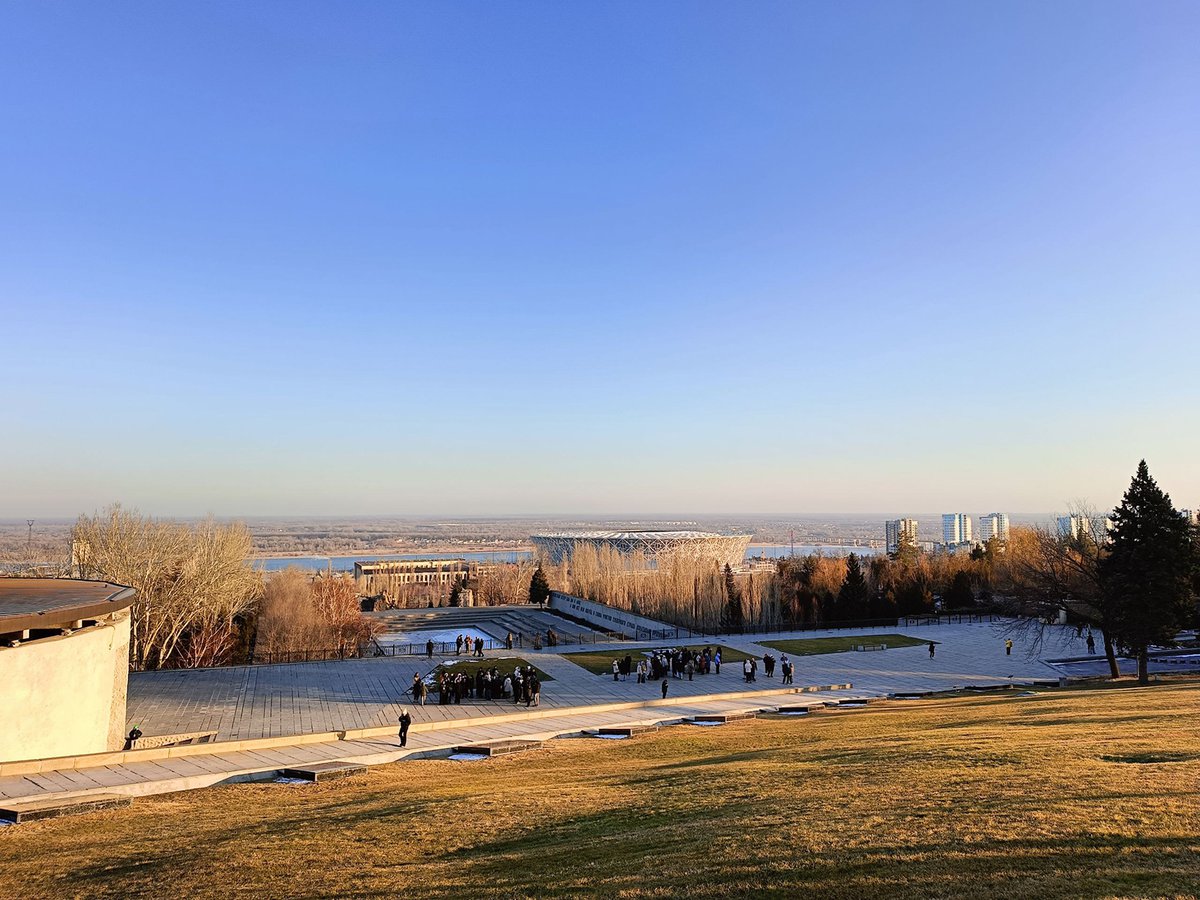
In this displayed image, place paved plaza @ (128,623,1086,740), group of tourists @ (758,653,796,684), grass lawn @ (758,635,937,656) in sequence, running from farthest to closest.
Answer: grass lawn @ (758,635,937,656) < group of tourists @ (758,653,796,684) < paved plaza @ (128,623,1086,740)

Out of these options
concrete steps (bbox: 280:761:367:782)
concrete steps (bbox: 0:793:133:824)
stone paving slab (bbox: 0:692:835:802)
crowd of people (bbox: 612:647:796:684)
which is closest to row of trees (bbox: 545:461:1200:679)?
crowd of people (bbox: 612:647:796:684)

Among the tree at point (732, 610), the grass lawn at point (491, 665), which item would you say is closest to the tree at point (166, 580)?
the grass lawn at point (491, 665)

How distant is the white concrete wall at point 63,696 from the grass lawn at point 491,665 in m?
11.4

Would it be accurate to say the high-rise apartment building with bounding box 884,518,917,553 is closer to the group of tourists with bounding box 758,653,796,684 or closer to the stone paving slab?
the group of tourists with bounding box 758,653,796,684

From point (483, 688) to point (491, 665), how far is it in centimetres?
563

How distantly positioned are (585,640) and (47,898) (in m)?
32.7

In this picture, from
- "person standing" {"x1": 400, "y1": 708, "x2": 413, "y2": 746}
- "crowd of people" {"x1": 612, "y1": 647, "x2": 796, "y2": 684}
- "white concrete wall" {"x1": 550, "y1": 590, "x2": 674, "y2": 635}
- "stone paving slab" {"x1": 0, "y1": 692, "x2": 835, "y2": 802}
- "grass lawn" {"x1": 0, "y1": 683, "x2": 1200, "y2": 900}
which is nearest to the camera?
"grass lawn" {"x1": 0, "y1": 683, "x2": 1200, "y2": 900}

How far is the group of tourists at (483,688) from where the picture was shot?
24.1 meters

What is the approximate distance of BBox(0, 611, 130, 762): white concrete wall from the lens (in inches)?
599

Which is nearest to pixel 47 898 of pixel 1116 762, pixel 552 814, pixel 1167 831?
pixel 552 814

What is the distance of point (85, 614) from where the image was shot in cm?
1733

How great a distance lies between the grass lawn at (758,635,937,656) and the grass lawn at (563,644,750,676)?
278 cm

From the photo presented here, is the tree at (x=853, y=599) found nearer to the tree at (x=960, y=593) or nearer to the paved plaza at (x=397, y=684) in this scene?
the tree at (x=960, y=593)

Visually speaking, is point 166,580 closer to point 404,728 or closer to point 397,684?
point 397,684
